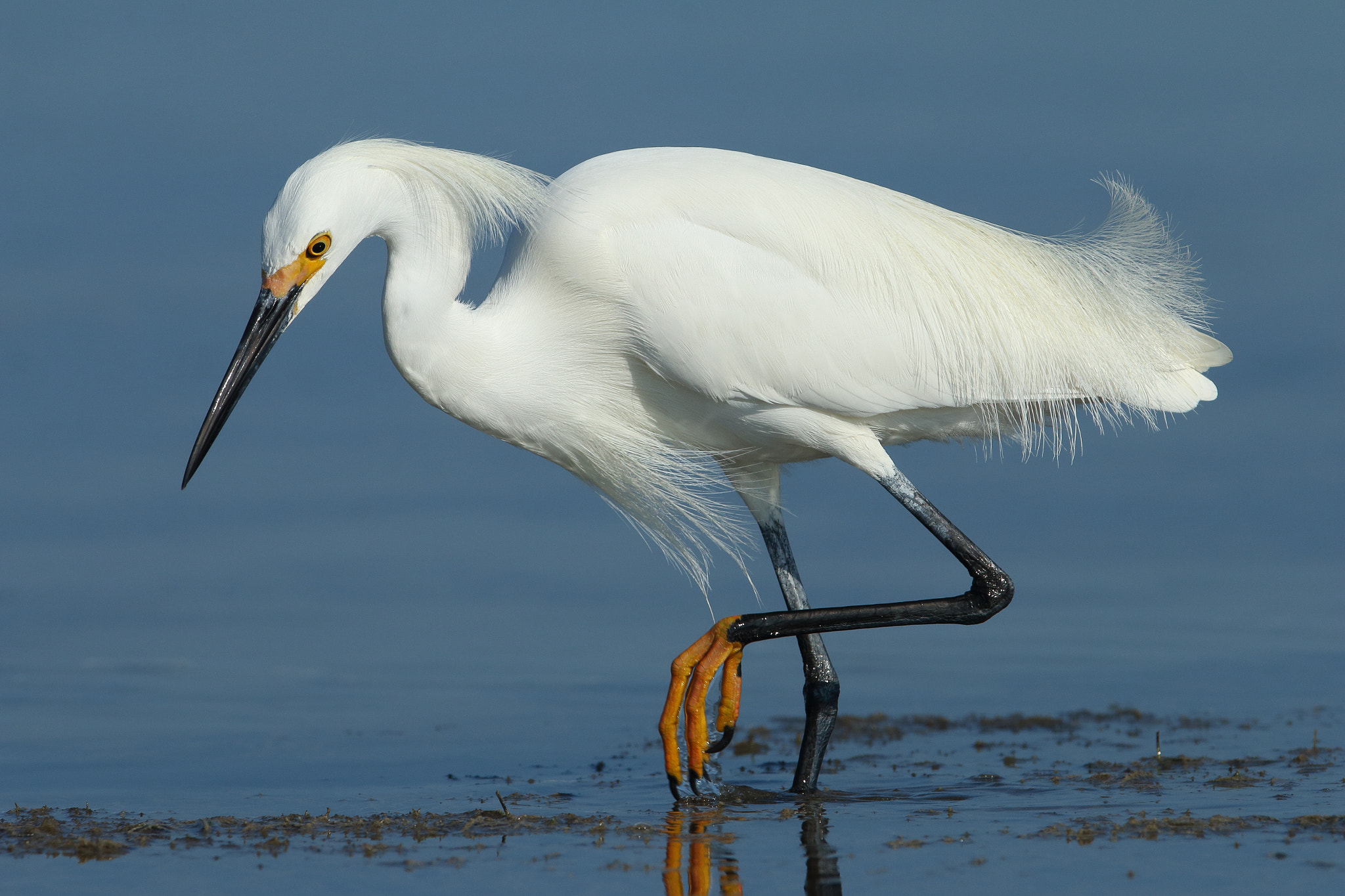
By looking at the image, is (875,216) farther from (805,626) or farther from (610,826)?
(610,826)

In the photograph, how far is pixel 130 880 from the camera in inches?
171

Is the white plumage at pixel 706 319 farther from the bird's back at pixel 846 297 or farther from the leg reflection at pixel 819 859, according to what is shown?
the leg reflection at pixel 819 859

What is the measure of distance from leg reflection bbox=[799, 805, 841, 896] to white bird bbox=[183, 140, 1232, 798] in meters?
0.87

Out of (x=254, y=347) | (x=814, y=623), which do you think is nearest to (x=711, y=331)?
(x=814, y=623)

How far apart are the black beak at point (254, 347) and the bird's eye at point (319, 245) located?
0.48 feet

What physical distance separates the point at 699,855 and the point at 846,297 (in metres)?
2.53

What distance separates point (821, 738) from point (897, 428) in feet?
4.64

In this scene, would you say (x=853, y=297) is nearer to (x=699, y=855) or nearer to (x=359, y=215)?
(x=359, y=215)

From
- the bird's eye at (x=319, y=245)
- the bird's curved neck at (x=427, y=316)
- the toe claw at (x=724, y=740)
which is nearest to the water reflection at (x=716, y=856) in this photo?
the toe claw at (x=724, y=740)

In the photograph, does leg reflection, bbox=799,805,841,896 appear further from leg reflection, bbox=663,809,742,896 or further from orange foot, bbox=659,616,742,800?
orange foot, bbox=659,616,742,800

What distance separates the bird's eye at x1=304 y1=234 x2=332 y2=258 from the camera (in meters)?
5.51

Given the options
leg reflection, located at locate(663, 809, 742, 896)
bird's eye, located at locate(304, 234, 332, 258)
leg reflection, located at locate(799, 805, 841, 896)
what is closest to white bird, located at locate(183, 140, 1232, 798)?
bird's eye, located at locate(304, 234, 332, 258)

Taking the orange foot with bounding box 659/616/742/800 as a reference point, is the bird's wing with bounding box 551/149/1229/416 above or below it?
above

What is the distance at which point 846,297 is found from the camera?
Answer: 5996 millimetres
